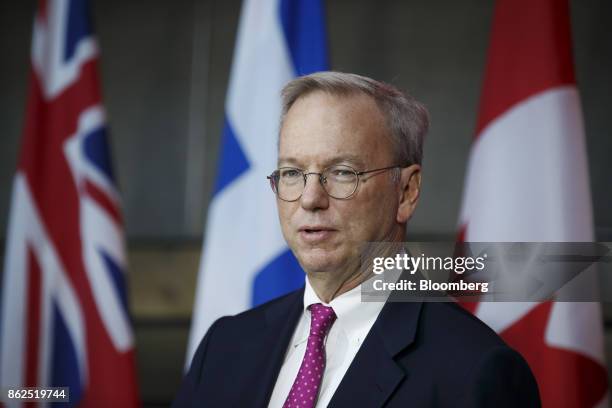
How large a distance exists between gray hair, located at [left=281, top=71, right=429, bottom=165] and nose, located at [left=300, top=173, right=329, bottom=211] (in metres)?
0.15

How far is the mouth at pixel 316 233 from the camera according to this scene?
124 cm

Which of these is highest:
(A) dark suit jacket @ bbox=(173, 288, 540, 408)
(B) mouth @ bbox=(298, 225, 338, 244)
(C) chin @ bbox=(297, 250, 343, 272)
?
(B) mouth @ bbox=(298, 225, 338, 244)

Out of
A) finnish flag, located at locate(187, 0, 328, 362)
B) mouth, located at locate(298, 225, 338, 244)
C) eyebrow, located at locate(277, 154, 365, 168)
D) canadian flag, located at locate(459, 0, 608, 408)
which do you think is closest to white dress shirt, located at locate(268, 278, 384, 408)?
mouth, located at locate(298, 225, 338, 244)

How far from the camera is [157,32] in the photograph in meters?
3.60

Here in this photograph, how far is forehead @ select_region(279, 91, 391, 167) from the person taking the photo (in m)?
1.25

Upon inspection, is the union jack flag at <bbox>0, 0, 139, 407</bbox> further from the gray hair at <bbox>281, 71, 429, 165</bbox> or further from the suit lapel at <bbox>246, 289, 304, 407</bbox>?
the gray hair at <bbox>281, 71, 429, 165</bbox>

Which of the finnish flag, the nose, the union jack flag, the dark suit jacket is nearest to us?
the dark suit jacket

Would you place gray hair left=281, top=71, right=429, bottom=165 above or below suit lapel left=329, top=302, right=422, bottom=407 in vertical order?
above

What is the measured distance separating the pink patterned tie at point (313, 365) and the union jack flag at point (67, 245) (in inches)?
65.3

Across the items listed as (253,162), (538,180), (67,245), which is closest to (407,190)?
(538,180)

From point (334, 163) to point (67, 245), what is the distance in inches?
72.5

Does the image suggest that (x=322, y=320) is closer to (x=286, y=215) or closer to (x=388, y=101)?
(x=286, y=215)

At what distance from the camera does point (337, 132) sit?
1.24m

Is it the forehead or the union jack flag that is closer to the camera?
the forehead
